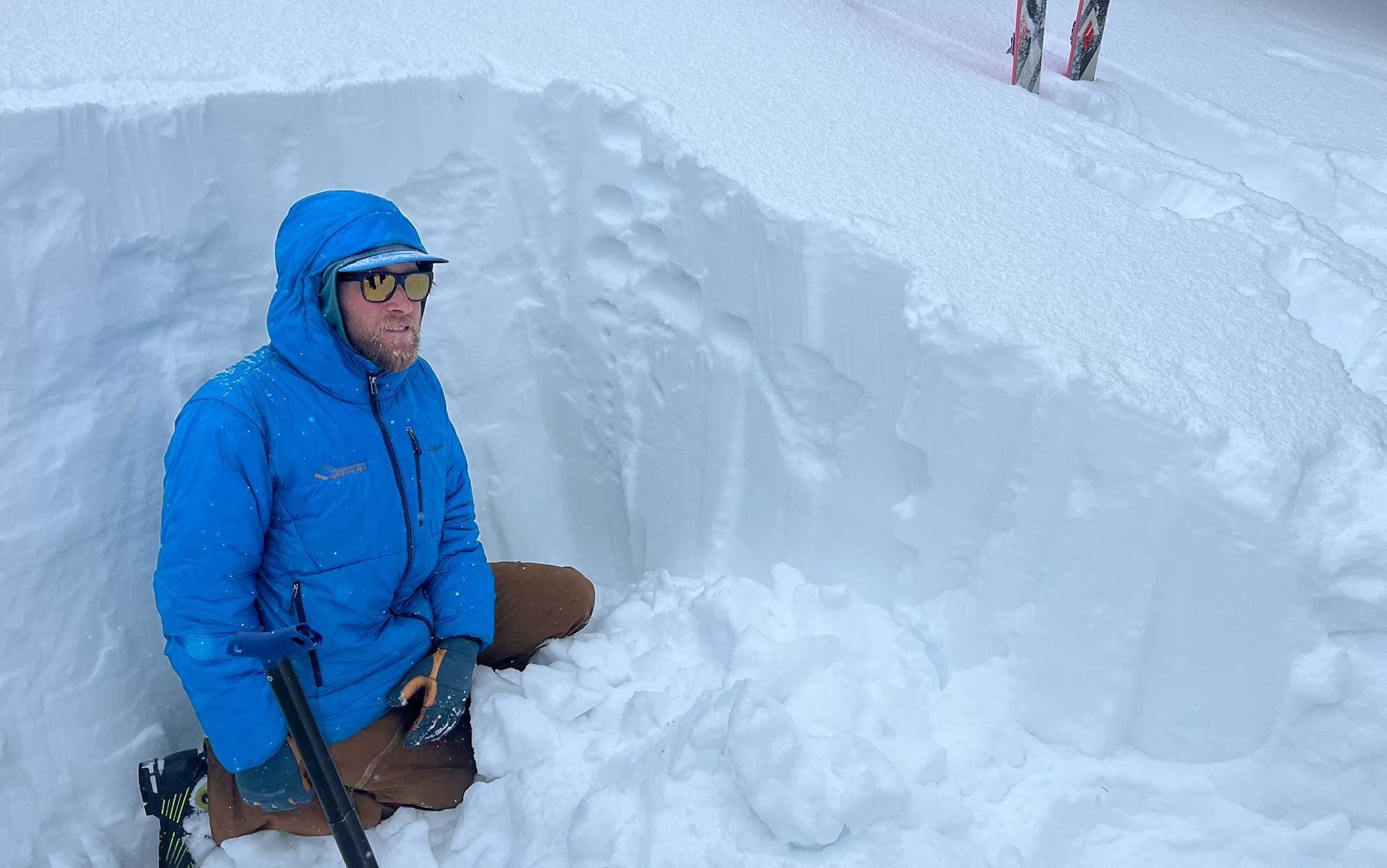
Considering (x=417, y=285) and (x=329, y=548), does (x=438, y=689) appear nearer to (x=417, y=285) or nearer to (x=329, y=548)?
(x=329, y=548)

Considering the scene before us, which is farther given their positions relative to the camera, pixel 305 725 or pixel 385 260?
pixel 385 260

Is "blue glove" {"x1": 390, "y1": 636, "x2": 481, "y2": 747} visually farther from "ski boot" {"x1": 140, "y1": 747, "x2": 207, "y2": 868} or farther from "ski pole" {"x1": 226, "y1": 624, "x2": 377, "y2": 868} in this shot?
"ski boot" {"x1": 140, "y1": 747, "x2": 207, "y2": 868}

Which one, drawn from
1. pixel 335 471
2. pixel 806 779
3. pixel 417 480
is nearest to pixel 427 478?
pixel 417 480

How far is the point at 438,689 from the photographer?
1861mm

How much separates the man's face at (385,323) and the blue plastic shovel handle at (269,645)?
53 centimetres

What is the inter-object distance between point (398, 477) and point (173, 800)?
32.2 inches

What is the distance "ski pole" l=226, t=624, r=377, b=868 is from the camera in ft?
4.62

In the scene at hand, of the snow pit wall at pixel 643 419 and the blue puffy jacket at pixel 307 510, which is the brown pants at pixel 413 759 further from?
the snow pit wall at pixel 643 419

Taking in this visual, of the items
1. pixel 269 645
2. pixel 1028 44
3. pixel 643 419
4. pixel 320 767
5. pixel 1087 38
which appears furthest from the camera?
pixel 1087 38

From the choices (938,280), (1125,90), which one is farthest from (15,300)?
(1125,90)

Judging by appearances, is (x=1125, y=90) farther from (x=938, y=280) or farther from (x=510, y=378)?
(x=510, y=378)

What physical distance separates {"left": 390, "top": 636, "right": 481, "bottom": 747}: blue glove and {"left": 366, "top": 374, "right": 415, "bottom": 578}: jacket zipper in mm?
202

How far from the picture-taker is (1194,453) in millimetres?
1584

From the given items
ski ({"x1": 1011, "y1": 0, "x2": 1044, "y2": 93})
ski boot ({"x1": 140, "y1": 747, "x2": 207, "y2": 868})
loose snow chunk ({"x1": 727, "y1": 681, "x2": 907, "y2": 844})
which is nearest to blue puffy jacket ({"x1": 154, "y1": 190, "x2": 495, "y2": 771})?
ski boot ({"x1": 140, "y1": 747, "x2": 207, "y2": 868})
